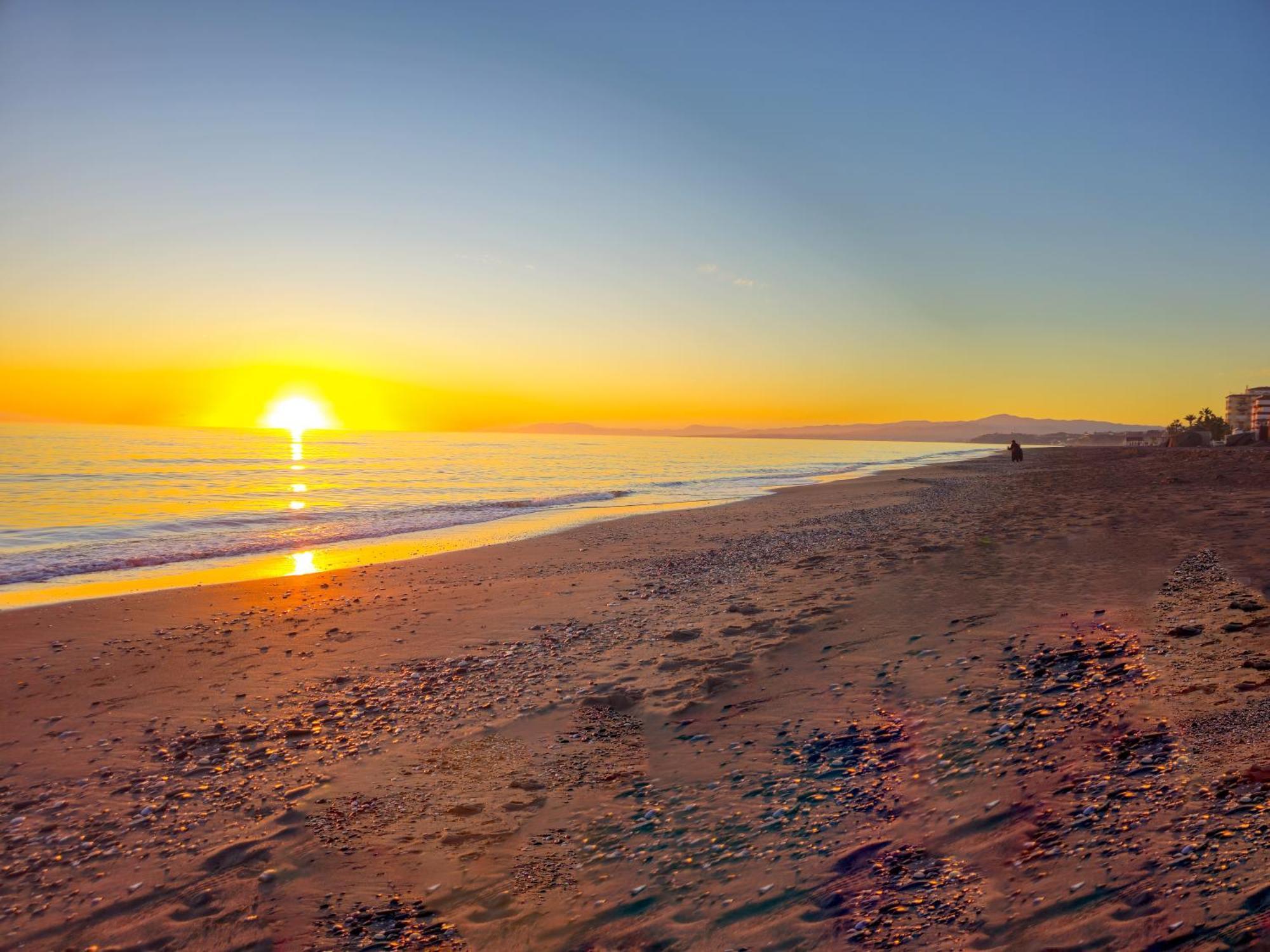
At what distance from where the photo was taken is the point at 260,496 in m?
36.6

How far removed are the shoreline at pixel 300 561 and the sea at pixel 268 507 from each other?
0.08 meters

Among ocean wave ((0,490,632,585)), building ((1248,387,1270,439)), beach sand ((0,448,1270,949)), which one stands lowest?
beach sand ((0,448,1270,949))

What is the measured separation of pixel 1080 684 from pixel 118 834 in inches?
325

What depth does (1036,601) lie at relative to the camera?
9375 millimetres

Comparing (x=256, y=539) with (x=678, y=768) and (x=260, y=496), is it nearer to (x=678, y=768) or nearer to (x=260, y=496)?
(x=260, y=496)

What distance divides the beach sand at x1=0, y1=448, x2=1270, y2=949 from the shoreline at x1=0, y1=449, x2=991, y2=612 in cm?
319

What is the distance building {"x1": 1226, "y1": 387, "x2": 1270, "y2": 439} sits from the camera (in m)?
67.2

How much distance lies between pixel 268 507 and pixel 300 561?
14806mm

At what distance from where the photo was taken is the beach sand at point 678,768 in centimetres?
396

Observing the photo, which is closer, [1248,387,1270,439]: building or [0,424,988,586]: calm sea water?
[0,424,988,586]: calm sea water

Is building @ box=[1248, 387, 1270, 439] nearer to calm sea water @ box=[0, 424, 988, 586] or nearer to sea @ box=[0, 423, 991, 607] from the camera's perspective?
calm sea water @ box=[0, 424, 988, 586]

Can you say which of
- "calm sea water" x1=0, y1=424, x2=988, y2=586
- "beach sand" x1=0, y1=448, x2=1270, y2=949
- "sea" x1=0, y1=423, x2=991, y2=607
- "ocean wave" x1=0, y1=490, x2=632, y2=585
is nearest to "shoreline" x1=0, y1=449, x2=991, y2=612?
"sea" x1=0, y1=423, x2=991, y2=607

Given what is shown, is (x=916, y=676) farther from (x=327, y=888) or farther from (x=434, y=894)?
(x=327, y=888)

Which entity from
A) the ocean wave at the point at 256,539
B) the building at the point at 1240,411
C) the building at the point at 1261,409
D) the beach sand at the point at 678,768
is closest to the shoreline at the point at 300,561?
the ocean wave at the point at 256,539
